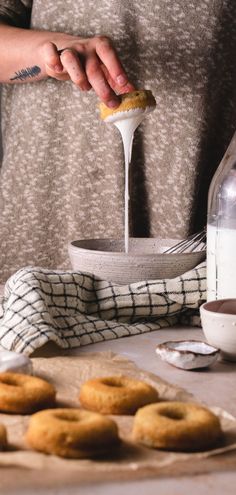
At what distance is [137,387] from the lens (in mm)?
922

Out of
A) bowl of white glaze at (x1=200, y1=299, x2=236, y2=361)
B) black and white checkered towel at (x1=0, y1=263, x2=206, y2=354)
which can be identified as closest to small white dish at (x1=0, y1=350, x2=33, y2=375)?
black and white checkered towel at (x1=0, y1=263, x2=206, y2=354)

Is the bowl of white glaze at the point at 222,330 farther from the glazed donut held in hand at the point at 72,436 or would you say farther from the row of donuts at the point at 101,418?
the glazed donut held in hand at the point at 72,436

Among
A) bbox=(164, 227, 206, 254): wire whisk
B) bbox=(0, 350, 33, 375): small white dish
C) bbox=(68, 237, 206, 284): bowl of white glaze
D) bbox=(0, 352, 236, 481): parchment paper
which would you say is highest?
bbox=(164, 227, 206, 254): wire whisk

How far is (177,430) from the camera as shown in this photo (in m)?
0.80

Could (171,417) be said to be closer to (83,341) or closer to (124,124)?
(83,341)

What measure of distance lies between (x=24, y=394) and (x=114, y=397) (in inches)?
3.7

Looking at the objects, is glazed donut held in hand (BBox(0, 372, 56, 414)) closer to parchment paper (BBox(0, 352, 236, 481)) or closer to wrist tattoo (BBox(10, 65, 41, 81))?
parchment paper (BBox(0, 352, 236, 481))

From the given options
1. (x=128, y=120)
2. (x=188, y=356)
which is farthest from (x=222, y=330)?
(x=128, y=120)

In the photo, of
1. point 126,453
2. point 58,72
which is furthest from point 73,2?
point 126,453

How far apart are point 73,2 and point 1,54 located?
195 mm

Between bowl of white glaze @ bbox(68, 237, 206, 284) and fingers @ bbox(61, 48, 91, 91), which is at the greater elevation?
fingers @ bbox(61, 48, 91, 91)

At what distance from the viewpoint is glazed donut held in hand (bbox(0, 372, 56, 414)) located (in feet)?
2.88

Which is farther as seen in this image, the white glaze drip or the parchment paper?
the white glaze drip

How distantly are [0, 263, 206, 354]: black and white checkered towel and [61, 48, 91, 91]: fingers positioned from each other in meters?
0.38
